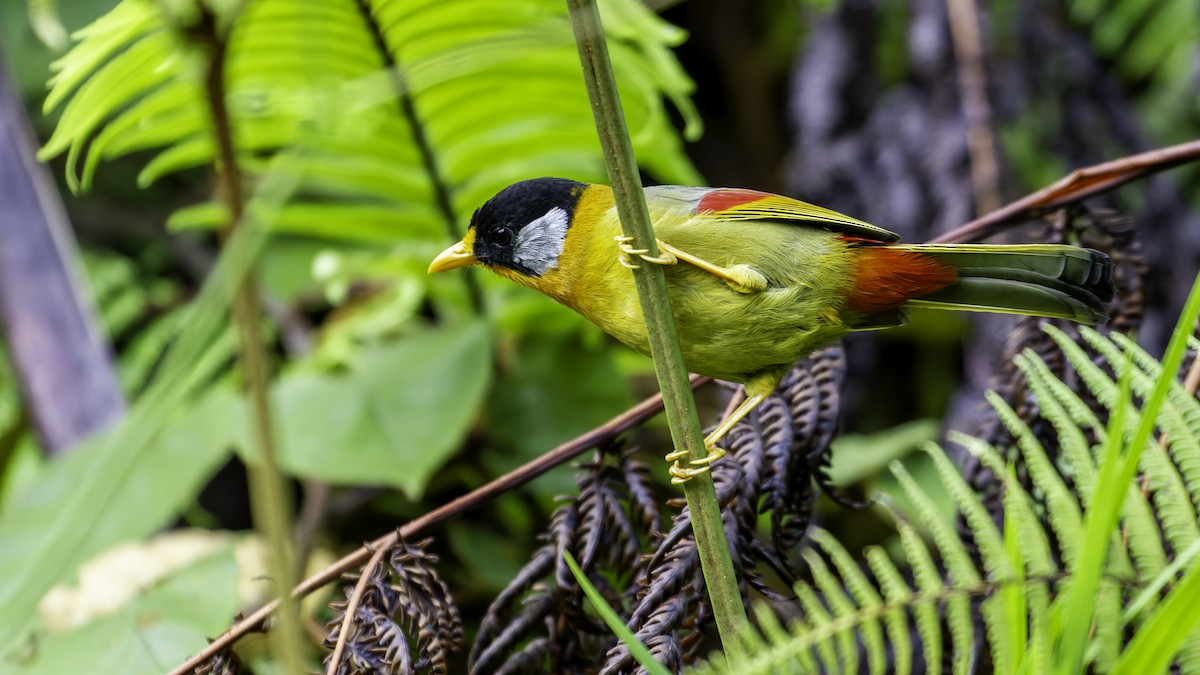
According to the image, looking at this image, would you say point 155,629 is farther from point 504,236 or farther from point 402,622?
point 504,236

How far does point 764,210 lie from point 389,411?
1112 mm

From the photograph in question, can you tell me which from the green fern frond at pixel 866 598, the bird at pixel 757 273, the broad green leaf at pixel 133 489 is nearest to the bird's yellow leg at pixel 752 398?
the bird at pixel 757 273

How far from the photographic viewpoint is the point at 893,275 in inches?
56.2

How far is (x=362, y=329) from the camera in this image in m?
2.76

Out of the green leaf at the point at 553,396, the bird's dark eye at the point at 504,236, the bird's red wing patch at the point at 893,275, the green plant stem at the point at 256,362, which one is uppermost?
the green plant stem at the point at 256,362

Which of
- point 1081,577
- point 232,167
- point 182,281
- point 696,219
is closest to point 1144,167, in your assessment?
point 696,219

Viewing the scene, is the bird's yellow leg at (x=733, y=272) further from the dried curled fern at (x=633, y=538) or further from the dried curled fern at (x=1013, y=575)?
the dried curled fern at (x=1013, y=575)

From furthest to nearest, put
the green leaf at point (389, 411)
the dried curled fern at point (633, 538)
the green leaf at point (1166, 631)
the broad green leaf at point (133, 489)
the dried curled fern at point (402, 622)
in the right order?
the broad green leaf at point (133, 489) < the green leaf at point (389, 411) < the dried curled fern at point (633, 538) < the dried curled fern at point (402, 622) < the green leaf at point (1166, 631)

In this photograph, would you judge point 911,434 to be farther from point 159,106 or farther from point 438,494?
point 159,106

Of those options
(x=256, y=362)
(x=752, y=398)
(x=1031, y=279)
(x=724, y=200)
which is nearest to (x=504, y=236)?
(x=724, y=200)

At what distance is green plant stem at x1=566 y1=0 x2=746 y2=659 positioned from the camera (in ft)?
2.83

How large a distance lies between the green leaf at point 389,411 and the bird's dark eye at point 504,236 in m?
0.66

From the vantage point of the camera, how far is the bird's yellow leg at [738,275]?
1336 mm

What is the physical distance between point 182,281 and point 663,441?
6.34 feet
